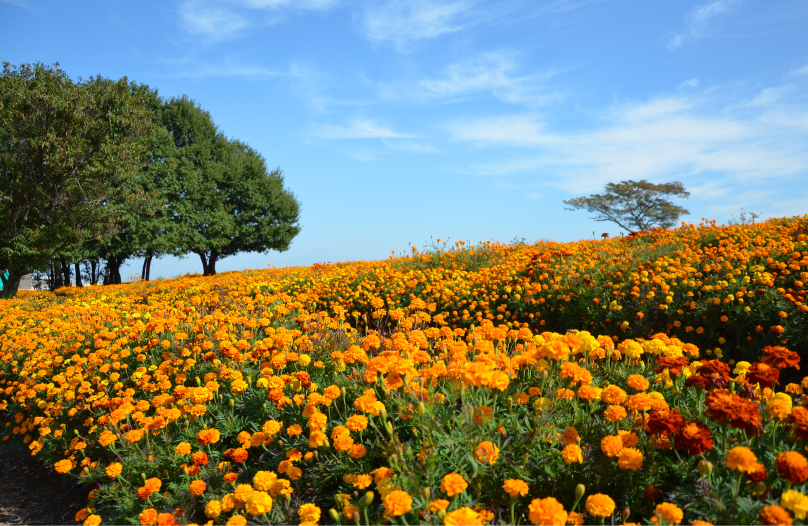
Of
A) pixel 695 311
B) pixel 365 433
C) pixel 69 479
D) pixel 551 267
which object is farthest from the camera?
pixel 551 267

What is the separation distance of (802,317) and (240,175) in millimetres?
27382

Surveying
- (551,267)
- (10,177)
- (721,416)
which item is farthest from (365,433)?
(10,177)

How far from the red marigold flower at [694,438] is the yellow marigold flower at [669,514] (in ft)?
0.91

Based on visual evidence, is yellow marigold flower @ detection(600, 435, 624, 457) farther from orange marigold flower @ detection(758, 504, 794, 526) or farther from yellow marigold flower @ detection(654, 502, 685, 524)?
orange marigold flower @ detection(758, 504, 794, 526)

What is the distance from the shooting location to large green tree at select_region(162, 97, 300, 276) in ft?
83.5

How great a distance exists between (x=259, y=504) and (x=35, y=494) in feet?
12.3

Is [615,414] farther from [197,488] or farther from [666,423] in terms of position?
[197,488]

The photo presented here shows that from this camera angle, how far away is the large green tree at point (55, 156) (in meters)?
15.1

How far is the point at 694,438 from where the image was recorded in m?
1.96

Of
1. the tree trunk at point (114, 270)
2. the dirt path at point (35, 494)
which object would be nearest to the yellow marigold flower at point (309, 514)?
the dirt path at point (35, 494)

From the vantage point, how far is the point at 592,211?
120ft

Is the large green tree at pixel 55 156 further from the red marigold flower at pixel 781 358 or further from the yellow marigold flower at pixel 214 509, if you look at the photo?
the red marigold flower at pixel 781 358

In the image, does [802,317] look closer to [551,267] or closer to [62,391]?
[551,267]

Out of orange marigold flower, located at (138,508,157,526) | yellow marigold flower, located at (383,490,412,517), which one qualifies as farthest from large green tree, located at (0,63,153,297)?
yellow marigold flower, located at (383,490,412,517)
